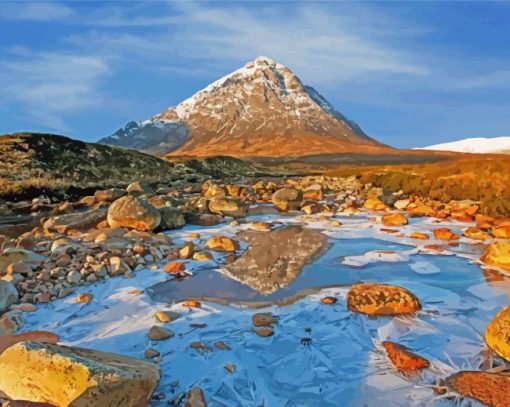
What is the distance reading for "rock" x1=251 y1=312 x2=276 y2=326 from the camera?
5.89 meters

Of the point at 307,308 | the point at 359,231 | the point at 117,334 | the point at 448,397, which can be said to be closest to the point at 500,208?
the point at 359,231

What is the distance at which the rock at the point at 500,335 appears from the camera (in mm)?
4840

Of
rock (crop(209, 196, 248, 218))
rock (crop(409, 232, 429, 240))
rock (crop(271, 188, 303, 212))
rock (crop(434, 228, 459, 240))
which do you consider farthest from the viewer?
rock (crop(271, 188, 303, 212))

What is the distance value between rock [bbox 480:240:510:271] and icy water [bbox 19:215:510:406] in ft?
1.10

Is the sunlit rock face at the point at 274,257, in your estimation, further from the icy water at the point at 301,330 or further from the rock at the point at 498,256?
the rock at the point at 498,256

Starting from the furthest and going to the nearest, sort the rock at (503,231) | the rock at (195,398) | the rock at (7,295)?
1. the rock at (503,231)
2. the rock at (7,295)
3. the rock at (195,398)

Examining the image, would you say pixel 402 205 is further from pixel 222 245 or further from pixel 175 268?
pixel 175 268

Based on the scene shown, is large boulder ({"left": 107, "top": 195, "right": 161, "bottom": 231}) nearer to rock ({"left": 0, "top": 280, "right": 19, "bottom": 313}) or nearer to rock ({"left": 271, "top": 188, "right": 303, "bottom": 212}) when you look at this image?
rock ({"left": 0, "top": 280, "right": 19, "bottom": 313})

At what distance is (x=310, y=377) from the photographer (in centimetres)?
459

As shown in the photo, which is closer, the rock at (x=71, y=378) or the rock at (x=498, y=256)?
the rock at (x=71, y=378)

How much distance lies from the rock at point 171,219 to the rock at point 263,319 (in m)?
8.25

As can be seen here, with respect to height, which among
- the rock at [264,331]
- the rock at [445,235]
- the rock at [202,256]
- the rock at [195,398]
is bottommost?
the rock at [195,398]

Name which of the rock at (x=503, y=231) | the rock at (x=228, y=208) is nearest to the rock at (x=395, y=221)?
the rock at (x=503, y=231)

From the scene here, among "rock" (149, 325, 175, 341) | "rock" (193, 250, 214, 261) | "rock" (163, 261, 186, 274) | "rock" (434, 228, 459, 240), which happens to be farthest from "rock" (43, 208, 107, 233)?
"rock" (434, 228, 459, 240)
